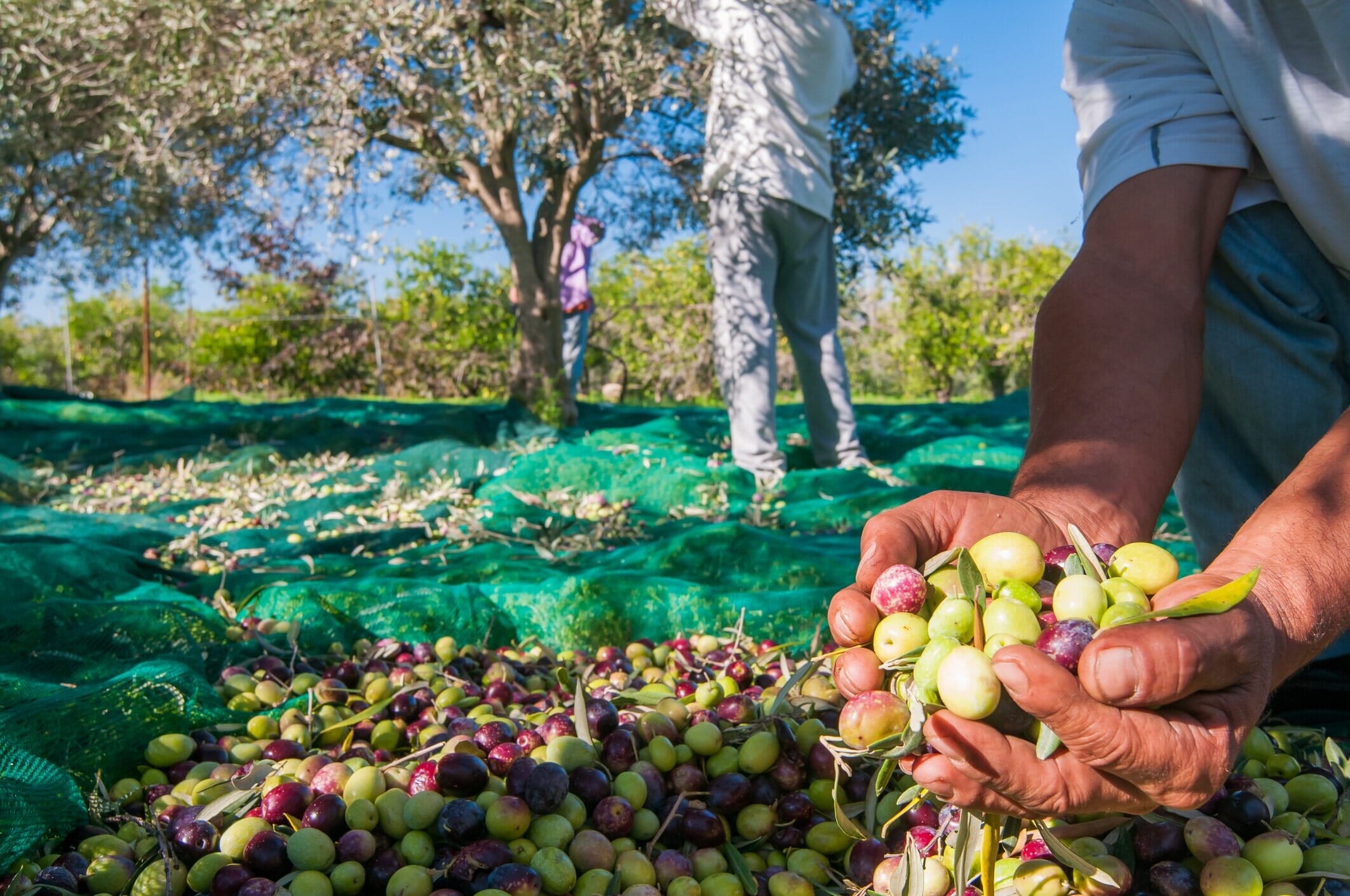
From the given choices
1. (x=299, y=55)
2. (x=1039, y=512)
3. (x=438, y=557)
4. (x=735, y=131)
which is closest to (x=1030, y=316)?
(x=735, y=131)

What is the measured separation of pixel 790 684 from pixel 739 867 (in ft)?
0.96

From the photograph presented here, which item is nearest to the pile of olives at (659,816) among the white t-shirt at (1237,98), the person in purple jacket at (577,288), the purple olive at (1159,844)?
the purple olive at (1159,844)

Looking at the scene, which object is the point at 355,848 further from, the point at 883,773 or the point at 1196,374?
the point at 1196,374

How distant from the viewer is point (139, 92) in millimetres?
6277

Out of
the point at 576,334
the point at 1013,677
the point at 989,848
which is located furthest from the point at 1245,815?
the point at 576,334

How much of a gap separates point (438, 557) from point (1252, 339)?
9.43 feet

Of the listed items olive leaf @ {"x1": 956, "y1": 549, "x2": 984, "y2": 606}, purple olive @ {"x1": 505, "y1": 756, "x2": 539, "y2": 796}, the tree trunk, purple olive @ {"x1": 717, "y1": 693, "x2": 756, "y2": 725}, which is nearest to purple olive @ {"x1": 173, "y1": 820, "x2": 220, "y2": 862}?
purple olive @ {"x1": 505, "y1": 756, "x2": 539, "y2": 796}

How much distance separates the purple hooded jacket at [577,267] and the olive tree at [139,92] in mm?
3366

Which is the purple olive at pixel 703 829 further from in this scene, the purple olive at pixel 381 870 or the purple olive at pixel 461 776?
the purple olive at pixel 381 870

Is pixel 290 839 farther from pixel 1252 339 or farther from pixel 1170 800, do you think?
pixel 1252 339

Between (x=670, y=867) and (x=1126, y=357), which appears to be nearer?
(x=670, y=867)

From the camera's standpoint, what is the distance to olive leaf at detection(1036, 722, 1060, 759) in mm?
985

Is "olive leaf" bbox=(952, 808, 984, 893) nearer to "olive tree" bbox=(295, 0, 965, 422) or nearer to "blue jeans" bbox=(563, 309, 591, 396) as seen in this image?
"olive tree" bbox=(295, 0, 965, 422)

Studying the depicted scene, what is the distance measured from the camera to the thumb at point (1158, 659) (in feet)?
2.98
